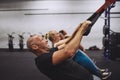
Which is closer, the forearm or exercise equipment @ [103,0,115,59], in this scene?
the forearm

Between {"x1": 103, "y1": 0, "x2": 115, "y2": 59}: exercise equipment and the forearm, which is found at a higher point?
the forearm

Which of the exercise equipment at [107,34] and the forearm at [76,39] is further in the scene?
the exercise equipment at [107,34]

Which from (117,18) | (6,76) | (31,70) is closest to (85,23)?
(6,76)

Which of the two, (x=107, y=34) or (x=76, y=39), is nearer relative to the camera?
(x=76, y=39)

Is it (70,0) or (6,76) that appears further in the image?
(70,0)

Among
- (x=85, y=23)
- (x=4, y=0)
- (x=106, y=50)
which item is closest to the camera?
(x=85, y=23)

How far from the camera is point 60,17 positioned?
10.8 meters

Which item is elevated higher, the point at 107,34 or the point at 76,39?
the point at 76,39

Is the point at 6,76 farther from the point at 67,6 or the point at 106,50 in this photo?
the point at 67,6

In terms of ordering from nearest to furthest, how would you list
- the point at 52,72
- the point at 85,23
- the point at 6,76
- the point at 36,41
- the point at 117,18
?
1. the point at 85,23
2. the point at 52,72
3. the point at 36,41
4. the point at 6,76
5. the point at 117,18

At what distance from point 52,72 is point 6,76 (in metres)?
3.79

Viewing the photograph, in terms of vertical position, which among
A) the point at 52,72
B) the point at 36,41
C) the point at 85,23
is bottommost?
the point at 52,72

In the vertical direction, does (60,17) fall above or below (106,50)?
above

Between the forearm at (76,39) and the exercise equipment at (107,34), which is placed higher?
the forearm at (76,39)
